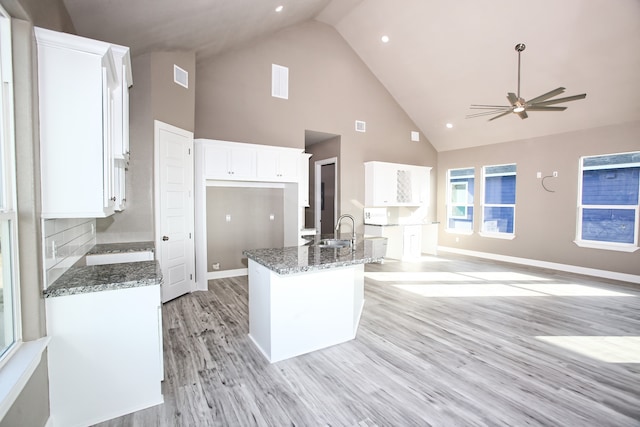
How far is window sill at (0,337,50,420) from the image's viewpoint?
1248 millimetres

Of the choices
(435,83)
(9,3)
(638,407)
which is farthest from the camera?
(435,83)

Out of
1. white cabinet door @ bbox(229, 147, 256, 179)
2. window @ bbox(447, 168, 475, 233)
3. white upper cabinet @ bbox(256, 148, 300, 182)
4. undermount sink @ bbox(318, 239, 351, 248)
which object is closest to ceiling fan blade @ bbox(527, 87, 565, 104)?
undermount sink @ bbox(318, 239, 351, 248)

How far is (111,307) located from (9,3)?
166cm

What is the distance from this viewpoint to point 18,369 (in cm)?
143

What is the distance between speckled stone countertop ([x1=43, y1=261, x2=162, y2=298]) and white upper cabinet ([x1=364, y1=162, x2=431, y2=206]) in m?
5.14

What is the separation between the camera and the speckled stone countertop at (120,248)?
318 centimetres

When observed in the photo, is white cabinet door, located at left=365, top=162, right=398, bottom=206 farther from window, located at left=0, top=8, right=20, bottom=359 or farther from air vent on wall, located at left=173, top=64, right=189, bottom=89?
window, located at left=0, top=8, right=20, bottom=359

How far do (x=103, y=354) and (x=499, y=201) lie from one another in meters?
7.73

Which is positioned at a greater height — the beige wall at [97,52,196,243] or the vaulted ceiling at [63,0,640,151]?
the vaulted ceiling at [63,0,640,151]

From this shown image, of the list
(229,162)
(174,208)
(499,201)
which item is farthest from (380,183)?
(174,208)

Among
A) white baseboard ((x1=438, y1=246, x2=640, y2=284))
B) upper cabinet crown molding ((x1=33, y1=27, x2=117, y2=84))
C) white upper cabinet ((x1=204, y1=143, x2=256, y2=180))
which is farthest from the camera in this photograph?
white baseboard ((x1=438, y1=246, x2=640, y2=284))

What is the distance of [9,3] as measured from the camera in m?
1.47

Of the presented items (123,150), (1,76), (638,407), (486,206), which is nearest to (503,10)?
(486,206)

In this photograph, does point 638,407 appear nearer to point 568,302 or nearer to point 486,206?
point 568,302
